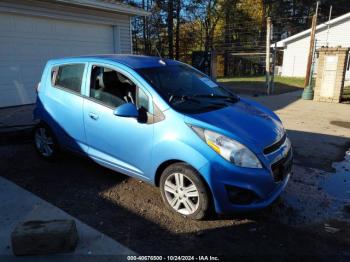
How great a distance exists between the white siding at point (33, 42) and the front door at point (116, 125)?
503cm

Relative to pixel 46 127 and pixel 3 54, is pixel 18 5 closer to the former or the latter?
pixel 3 54

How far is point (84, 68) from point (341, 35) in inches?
1065

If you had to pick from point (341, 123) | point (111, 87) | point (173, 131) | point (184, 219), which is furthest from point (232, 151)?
point (341, 123)

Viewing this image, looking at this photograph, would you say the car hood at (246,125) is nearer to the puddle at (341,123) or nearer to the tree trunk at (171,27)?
the puddle at (341,123)

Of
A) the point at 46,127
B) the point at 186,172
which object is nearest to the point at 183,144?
the point at 186,172

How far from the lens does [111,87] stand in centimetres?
397

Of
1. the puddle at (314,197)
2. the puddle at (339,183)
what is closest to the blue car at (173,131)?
the puddle at (314,197)

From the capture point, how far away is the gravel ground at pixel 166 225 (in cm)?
286

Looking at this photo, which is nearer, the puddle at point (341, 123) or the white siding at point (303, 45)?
the puddle at point (341, 123)

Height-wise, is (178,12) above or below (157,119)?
above

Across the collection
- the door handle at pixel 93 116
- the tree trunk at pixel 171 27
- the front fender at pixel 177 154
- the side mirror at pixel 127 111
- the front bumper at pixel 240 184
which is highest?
the tree trunk at pixel 171 27

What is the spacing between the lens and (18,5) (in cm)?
786

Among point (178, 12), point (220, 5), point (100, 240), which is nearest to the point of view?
point (100, 240)

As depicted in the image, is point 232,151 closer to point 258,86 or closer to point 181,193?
point 181,193
